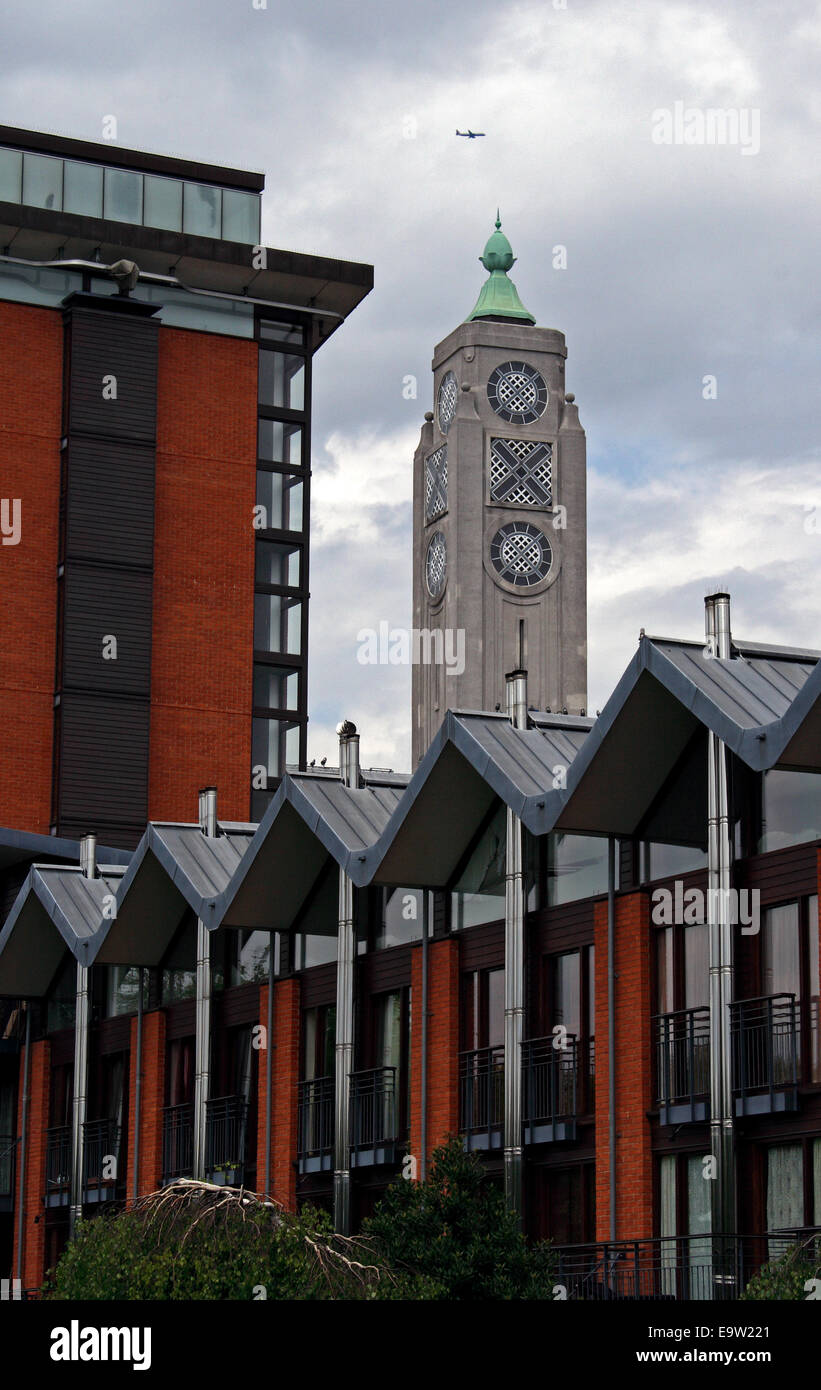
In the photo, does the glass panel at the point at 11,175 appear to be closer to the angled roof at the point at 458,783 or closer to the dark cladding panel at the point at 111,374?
the dark cladding panel at the point at 111,374

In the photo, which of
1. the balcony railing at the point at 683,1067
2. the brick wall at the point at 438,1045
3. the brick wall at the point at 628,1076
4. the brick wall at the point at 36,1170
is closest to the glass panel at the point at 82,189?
the brick wall at the point at 36,1170

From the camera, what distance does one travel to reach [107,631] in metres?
66.8

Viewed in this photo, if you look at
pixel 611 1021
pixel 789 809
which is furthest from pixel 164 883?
pixel 789 809

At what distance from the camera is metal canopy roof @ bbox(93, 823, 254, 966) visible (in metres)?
40.7

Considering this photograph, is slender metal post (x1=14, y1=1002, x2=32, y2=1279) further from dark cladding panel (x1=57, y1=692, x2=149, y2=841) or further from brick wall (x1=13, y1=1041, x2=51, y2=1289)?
dark cladding panel (x1=57, y1=692, x2=149, y2=841)

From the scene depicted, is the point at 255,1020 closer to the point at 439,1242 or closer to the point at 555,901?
the point at 555,901

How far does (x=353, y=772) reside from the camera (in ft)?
125

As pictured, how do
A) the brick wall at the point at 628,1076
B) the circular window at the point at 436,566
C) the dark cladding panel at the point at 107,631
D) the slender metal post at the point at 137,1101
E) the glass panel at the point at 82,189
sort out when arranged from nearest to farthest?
the brick wall at the point at 628,1076, the slender metal post at the point at 137,1101, the dark cladding panel at the point at 107,631, the glass panel at the point at 82,189, the circular window at the point at 436,566

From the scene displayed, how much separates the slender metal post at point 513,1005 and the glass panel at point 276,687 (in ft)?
124

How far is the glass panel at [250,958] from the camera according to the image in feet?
133

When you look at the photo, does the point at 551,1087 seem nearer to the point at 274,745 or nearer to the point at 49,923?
the point at 49,923

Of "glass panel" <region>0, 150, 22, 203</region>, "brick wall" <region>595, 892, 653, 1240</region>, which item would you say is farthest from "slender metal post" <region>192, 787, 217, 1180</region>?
"glass panel" <region>0, 150, 22, 203</region>
